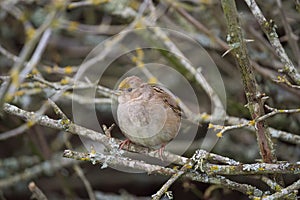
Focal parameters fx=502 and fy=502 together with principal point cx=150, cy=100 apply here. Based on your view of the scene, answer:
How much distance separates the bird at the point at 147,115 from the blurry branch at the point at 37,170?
116cm

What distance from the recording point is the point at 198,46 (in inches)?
158

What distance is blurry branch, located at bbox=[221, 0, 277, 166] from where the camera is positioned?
2.12 meters

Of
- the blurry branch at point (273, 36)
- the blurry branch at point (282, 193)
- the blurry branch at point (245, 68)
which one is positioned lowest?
the blurry branch at point (282, 193)

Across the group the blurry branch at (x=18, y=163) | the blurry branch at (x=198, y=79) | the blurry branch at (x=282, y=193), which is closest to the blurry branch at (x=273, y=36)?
the blurry branch at (x=282, y=193)

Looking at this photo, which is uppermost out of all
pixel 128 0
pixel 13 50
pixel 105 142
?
pixel 128 0

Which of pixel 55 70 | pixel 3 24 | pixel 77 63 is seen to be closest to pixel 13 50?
pixel 3 24

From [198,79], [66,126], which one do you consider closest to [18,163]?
[198,79]

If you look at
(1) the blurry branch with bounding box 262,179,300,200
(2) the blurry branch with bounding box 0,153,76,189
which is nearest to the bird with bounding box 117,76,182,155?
(1) the blurry branch with bounding box 262,179,300,200

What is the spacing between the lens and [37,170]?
3990 millimetres

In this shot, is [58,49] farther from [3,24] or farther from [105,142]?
[105,142]

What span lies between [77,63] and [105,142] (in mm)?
2269

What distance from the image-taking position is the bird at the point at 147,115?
2672 mm

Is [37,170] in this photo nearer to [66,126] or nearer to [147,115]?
[147,115]

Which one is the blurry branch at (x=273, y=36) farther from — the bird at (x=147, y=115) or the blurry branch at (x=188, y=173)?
the bird at (x=147, y=115)
